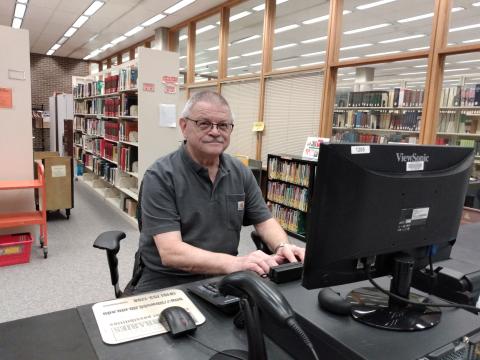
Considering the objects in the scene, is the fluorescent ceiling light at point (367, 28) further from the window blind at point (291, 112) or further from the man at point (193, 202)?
the man at point (193, 202)

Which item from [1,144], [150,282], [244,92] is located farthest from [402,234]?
[244,92]

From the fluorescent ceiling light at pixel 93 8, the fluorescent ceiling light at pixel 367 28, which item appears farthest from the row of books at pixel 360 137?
the fluorescent ceiling light at pixel 93 8

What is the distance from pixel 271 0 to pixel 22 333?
17.6ft

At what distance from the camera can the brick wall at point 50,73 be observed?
11.8 m

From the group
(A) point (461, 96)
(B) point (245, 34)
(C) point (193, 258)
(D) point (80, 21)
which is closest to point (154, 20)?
(D) point (80, 21)

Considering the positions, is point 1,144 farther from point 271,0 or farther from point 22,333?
point 271,0

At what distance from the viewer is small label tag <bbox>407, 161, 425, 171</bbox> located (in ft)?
2.96

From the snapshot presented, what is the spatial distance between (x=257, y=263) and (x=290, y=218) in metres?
3.57

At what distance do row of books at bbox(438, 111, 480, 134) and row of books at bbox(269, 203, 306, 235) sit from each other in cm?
191

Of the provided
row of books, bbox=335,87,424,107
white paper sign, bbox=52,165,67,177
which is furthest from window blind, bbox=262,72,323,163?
white paper sign, bbox=52,165,67,177

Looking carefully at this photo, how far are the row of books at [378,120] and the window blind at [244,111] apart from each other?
4.05 ft

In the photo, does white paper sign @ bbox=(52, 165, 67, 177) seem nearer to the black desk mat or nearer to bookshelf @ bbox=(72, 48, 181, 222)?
bookshelf @ bbox=(72, 48, 181, 222)

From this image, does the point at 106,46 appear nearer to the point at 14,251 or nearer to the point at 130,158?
the point at 130,158

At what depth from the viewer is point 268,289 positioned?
755mm
